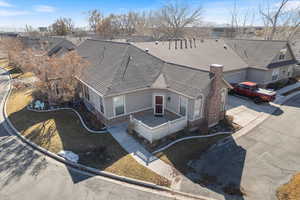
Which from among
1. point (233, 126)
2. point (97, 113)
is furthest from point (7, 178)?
point (233, 126)

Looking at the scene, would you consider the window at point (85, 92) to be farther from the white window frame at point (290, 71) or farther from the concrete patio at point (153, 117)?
the white window frame at point (290, 71)

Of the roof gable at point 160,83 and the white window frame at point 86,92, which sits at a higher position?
the roof gable at point 160,83

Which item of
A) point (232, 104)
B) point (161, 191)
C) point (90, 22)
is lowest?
point (161, 191)

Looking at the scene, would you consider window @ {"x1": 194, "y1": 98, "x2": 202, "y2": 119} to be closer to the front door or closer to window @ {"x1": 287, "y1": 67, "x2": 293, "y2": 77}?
the front door

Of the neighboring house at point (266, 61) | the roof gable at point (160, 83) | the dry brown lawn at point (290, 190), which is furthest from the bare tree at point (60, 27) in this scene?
the dry brown lawn at point (290, 190)

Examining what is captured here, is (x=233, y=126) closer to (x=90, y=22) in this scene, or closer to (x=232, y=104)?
(x=232, y=104)

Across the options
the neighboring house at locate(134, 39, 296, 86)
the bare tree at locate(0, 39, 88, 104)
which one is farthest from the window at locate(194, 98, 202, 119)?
the bare tree at locate(0, 39, 88, 104)

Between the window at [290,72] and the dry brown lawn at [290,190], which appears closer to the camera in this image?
the dry brown lawn at [290,190]
